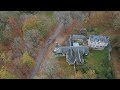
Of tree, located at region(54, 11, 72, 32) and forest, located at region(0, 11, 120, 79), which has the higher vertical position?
tree, located at region(54, 11, 72, 32)

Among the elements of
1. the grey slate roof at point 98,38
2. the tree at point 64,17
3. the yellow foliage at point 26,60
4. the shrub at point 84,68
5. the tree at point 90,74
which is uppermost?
the tree at point 64,17

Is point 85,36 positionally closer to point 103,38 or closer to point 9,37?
point 103,38

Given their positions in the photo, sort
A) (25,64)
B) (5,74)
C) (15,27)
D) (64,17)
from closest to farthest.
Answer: (5,74) < (25,64) < (64,17) < (15,27)

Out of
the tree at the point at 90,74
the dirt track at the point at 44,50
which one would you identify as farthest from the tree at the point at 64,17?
the tree at the point at 90,74

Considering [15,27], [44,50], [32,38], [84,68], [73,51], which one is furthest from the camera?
[15,27]

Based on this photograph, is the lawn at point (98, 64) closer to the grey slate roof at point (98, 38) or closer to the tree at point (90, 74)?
the tree at point (90, 74)

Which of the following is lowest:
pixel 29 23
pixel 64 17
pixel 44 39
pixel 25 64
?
pixel 25 64

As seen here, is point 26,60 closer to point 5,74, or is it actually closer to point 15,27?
point 5,74

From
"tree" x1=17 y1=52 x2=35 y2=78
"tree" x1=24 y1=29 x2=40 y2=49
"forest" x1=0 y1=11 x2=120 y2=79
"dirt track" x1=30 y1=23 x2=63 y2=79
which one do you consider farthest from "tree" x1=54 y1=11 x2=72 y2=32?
"tree" x1=17 y1=52 x2=35 y2=78

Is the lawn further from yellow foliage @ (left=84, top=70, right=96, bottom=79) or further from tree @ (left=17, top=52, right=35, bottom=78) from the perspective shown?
tree @ (left=17, top=52, right=35, bottom=78)

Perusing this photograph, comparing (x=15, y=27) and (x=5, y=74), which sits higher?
(x=15, y=27)

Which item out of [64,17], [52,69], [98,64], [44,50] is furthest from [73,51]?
[64,17]
